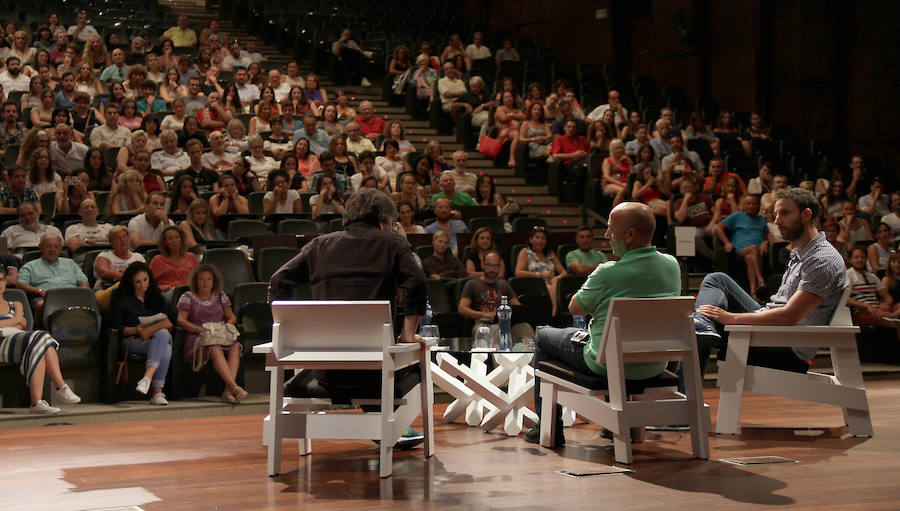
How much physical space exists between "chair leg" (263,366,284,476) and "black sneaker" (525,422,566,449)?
3.53 ft

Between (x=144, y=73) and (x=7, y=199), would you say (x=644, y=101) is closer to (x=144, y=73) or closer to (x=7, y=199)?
(x=144, y=73)

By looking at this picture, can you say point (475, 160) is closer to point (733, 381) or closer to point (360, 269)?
point (733, 381)

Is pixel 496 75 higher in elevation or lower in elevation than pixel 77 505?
higher

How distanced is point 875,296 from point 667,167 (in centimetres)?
222

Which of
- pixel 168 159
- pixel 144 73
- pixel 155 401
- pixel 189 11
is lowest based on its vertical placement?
pixel 155 401

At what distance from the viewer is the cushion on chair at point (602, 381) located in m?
3.68

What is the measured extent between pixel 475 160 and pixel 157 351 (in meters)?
5.16

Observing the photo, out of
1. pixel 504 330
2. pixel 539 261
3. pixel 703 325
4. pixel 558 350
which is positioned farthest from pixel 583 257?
pixel 558 350

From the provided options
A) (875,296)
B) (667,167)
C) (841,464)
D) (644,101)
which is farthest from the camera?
(644,101)

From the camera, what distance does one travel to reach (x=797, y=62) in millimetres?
11906

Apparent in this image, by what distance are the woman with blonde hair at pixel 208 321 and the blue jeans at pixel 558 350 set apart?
7.17ft

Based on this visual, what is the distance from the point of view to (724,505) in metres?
2.91

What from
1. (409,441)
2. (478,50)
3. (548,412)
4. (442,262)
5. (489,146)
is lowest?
(409,441)

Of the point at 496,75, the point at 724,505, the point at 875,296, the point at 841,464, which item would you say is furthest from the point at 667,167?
the point at 724,505
